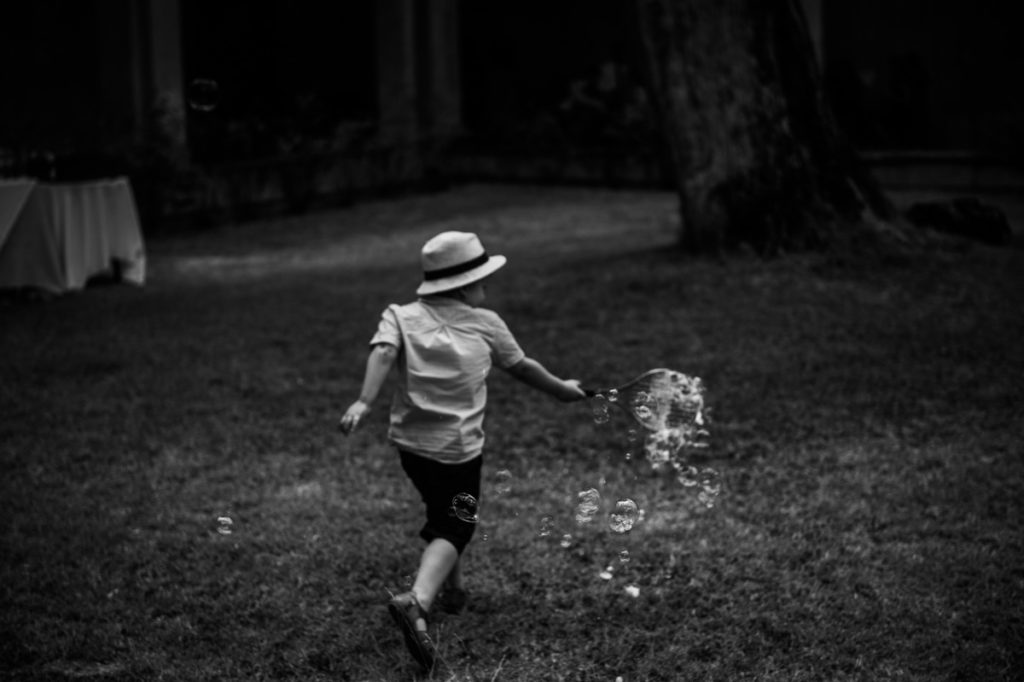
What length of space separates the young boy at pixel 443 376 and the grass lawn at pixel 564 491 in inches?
14.1

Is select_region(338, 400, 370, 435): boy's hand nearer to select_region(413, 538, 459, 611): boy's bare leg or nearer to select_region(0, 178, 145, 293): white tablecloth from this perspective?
select_region(413, 538, 459, 611): boy's bare leg

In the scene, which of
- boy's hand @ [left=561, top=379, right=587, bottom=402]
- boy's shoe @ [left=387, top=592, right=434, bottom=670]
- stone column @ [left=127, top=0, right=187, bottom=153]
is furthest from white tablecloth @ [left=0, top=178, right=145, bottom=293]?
boy's shoe @ [left=387, top=592, right=434, bottom=670]

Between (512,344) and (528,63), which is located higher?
(528,63)

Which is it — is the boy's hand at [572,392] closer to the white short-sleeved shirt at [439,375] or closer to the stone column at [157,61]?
the white short-sleeved shirt at [439,375]

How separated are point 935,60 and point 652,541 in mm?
15399

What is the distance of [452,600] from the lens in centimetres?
425

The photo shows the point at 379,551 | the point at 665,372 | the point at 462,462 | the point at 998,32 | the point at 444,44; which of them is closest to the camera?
the point at 462,462

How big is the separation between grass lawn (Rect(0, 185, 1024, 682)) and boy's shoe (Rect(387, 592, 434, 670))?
0.10m

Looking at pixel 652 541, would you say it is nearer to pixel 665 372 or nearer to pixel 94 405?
pixel 665 372

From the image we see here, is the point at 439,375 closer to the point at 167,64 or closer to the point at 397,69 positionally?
the point at 167,64

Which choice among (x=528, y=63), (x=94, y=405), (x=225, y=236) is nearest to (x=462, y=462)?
(x=94, y=405)

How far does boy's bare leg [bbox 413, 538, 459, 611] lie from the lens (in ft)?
12.6

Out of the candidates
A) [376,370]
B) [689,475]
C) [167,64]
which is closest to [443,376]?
[376,370]

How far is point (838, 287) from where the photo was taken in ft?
30.1
